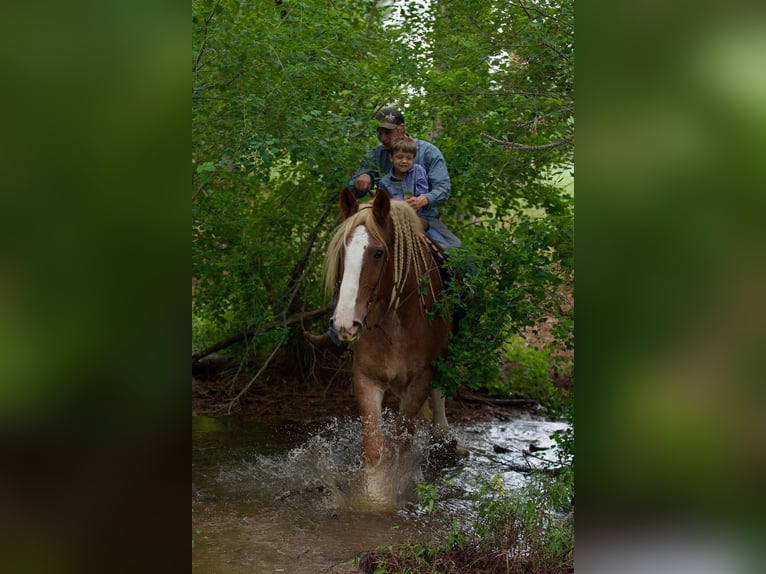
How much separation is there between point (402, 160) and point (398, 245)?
107cm

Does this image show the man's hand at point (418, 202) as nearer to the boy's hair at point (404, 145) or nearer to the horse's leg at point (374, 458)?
the boy's hair at point (404, 145)

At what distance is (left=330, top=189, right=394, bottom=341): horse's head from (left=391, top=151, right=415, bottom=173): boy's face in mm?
934

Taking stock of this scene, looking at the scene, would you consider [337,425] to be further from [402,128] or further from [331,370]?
[402,128]

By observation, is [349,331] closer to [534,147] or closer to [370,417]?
[370,417]

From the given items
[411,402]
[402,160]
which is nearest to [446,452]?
[411,402]

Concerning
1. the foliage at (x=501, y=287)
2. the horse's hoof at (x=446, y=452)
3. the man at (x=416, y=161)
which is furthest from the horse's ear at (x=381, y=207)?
the horse's hoof at (x=446, y=452)

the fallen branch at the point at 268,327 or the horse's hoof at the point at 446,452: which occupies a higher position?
the fallen branch at the point at 268,327

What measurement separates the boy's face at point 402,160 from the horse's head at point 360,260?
3.06ft

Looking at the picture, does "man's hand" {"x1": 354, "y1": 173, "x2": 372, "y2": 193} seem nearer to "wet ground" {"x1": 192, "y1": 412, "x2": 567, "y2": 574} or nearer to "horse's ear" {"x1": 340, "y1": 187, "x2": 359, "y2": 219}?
"horse's ear" {"x1": 340, "y1": 187, "x2": 359, "y2": 219}

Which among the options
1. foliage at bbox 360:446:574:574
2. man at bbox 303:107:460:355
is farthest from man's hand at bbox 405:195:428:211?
foliage at bbox 360:446:574:574

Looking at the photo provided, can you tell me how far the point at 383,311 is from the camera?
550 cm

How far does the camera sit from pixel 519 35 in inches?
239

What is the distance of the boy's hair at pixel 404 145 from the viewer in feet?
19.7
